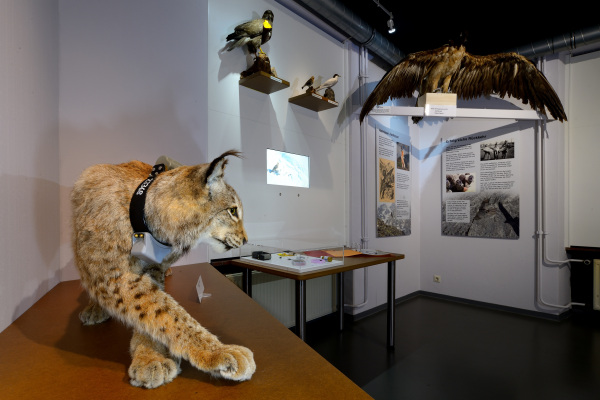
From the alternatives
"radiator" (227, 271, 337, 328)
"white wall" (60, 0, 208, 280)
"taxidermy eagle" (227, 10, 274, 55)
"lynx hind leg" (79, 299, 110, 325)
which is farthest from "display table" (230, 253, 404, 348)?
"taxidermy eagle" (227, 10, 274, 55)

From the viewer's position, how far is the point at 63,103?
1.44 meters

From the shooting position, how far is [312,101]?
2.92 meters

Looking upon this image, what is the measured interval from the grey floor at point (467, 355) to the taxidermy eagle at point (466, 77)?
2.38m

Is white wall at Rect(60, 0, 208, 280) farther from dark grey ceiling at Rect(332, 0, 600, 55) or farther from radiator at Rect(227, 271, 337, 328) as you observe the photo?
dark grey ceiling at Rect(332, 0, 600, 55)

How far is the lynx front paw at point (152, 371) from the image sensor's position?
0.58 metres

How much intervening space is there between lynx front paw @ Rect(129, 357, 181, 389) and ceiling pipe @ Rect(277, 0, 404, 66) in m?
3.09

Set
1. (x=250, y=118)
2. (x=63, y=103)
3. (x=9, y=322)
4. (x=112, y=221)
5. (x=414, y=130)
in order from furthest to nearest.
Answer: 1. (x=414, y=130)
2. (x=250, y=118)
3. (x=63, y=103)
4. (x=9, y=322)
5. (x=112, y=221)

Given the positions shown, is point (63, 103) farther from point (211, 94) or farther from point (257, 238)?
point (257, 238)

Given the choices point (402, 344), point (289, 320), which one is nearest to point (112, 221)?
point (289, 320)

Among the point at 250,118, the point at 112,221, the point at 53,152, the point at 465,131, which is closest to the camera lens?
the point at 112,221

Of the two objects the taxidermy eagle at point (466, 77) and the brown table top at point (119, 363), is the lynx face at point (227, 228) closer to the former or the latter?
the brown table top at point (119, 363)

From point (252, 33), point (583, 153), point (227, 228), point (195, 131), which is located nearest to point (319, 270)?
point (195, 131)

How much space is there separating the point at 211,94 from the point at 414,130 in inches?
136

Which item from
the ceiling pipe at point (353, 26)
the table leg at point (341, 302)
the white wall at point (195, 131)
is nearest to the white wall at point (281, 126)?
the white wall at point (195, 131)
